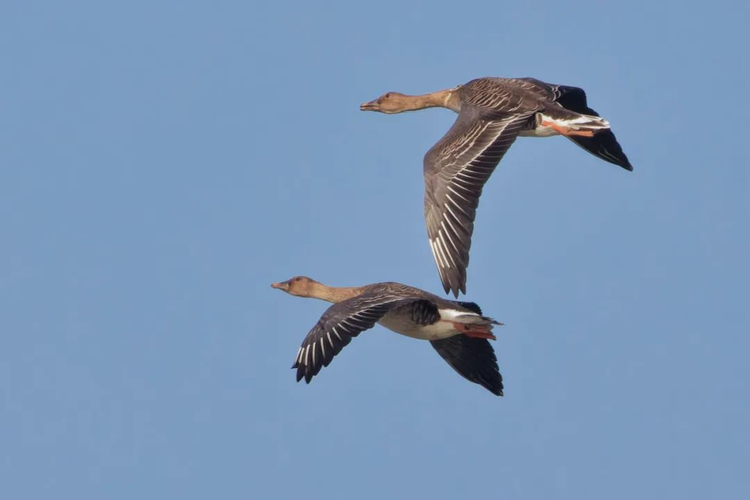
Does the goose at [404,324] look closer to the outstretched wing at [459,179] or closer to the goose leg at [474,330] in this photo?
the goose leg at [474,330]

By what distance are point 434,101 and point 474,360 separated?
6572 mm

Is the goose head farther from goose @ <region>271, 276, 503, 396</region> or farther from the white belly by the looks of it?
the white belly

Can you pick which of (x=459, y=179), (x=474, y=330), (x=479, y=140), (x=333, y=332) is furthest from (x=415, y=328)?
(x=479, y=140)

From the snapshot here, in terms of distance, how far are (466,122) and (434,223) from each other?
2.84m

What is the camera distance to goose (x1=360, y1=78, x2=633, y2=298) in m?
28.4

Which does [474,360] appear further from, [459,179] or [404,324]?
[459,179]

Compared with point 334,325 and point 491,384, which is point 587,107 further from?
point 334,325

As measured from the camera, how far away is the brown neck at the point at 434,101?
3412 centimetres

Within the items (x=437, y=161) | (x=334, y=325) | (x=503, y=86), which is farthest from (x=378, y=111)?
(x=334, y=325)

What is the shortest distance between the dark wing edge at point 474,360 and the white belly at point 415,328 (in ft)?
3.35

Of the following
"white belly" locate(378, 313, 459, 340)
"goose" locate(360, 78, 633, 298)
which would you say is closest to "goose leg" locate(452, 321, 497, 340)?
"white belly" locate(378, 313, 459, 340)

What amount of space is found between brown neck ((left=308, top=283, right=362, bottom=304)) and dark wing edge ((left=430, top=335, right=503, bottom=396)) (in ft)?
7.29

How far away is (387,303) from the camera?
28062 millimetres

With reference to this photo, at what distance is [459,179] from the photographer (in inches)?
1141
